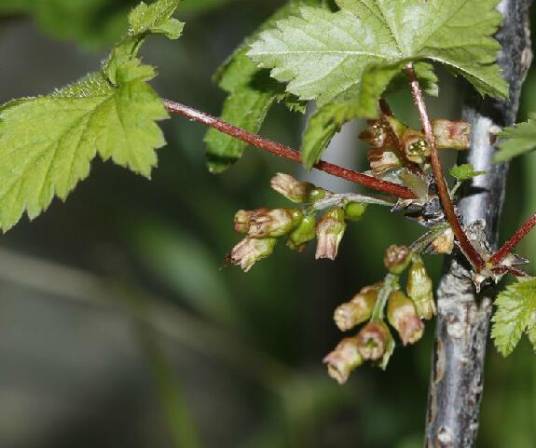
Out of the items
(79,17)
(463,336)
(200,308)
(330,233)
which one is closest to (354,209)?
(330,233)

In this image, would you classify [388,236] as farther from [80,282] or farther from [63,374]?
[63,374]

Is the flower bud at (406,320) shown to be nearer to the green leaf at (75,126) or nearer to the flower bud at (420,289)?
the flower bud at (420,289)

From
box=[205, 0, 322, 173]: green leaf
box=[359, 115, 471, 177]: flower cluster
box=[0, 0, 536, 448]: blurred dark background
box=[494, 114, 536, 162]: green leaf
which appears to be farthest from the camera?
box=[0, 0, 536, 448]: blurred dark background

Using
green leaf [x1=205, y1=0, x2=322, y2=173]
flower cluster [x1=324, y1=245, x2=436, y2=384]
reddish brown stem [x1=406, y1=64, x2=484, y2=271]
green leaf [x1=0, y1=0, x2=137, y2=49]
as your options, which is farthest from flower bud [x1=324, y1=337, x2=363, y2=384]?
green leaf [x1=0, y1=0, x2=137, y2=49]

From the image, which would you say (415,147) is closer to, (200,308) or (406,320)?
(406,320)

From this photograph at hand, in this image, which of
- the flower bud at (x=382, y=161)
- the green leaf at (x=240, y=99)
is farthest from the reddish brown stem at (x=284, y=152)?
the green leaf at (x=240, y=99)

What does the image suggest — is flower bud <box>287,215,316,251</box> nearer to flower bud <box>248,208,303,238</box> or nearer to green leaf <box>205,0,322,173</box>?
flower bud <box>248,208,303,238</box>

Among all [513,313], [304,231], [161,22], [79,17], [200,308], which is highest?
[200,308]
